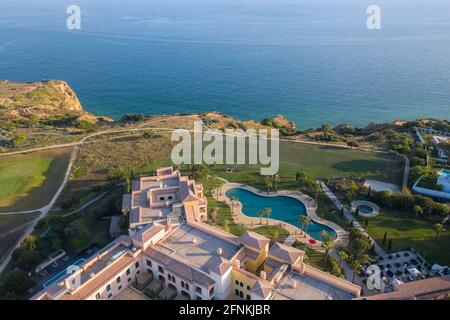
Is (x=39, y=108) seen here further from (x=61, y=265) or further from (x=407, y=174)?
(x=407, y=174)

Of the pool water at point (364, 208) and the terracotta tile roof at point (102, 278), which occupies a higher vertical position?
the pool water at point (364, 208)

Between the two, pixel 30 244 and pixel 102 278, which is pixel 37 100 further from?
pixel 102 278

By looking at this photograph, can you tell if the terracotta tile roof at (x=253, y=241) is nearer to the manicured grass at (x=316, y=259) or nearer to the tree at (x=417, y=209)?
the manicured grass at (x=316, y=259)


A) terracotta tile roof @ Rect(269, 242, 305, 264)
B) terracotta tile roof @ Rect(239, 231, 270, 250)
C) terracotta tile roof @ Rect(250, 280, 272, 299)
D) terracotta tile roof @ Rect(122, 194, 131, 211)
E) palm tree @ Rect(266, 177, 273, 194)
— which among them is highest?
palm tree @ Rect(266, 177, 273, 194)

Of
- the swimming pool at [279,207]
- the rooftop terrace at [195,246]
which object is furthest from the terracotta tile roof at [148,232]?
the swimming pool at [279,207]

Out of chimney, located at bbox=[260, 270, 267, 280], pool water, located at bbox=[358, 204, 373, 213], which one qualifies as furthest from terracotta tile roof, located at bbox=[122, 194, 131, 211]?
pool water, located at bbox=[358, 204, 373, 213]

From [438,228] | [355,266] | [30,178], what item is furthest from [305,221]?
[30,178]

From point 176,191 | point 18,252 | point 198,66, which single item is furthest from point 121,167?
point 198,66

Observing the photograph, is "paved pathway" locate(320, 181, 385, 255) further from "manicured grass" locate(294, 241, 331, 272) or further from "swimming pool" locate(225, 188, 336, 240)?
"manicured grass" locate(294, 241, 331, 272)
